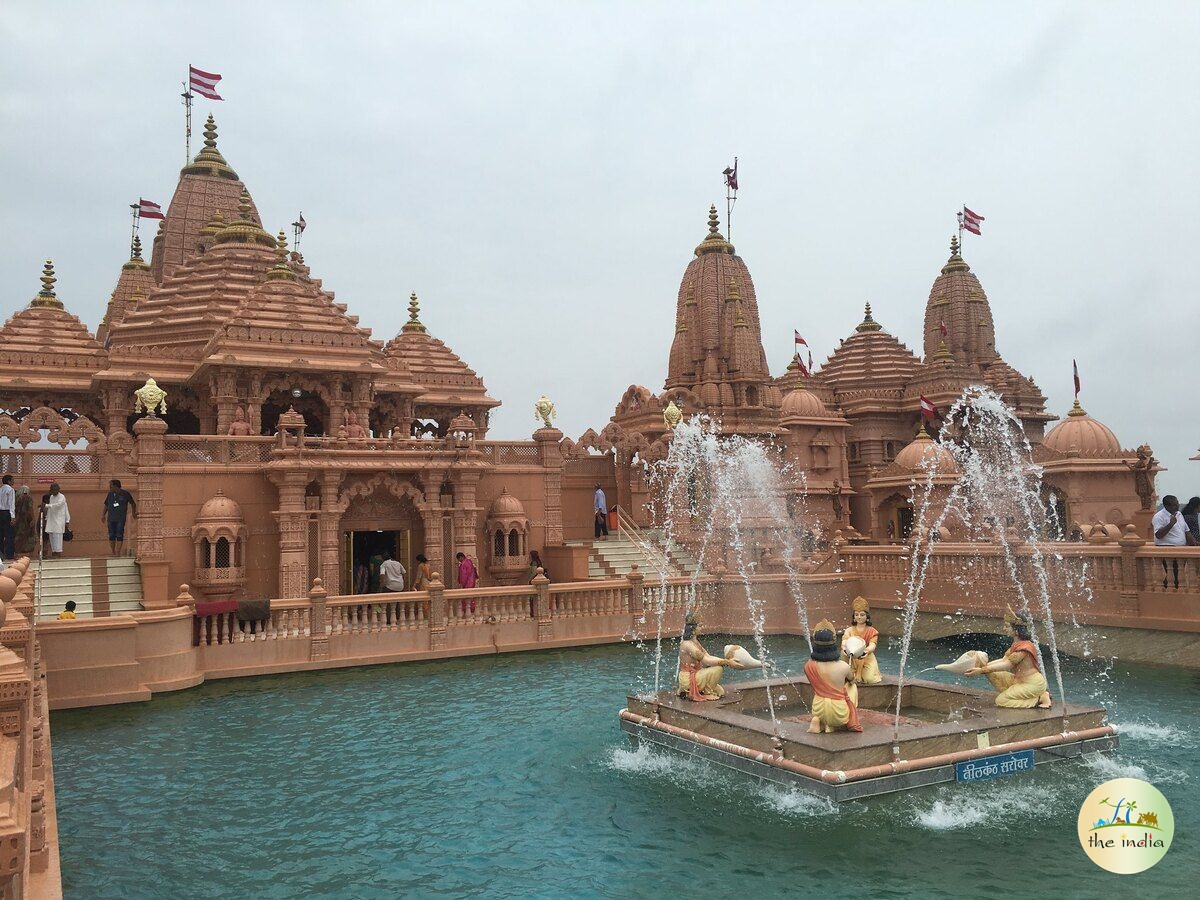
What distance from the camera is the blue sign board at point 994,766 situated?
36.3 feet

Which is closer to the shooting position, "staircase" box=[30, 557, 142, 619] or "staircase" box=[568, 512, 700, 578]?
"staircase" box=[30, 557, 142, 619]

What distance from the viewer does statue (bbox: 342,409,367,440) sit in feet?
92.9

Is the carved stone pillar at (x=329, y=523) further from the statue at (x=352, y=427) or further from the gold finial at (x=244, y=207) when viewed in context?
the gold finial at (x=244, y=207)

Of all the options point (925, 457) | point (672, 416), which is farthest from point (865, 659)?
point (925, 457)

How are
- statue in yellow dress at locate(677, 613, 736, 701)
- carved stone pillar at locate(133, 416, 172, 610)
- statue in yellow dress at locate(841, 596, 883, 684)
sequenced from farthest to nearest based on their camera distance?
carved stone pillar at locate(133, 416, 172, 610)
statue in yellow dress at locate(841, 596, 883, 684)
statue in yellow dress at locate(677, 613, 736, 701)

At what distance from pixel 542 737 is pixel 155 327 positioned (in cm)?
2608

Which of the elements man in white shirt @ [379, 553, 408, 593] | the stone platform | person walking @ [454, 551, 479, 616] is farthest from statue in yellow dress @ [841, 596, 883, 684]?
man in white shirt @ [379, 553, 408, 593]

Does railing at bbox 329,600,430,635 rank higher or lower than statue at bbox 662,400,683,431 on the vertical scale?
lower

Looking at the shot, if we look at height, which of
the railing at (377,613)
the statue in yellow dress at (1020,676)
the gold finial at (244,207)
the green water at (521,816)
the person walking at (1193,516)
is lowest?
the green water at (521,816)

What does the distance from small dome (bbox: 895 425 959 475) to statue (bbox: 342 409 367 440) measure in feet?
66.8

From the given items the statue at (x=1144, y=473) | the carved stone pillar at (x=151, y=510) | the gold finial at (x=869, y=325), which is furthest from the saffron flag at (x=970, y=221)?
the carved stone pillar at (x=151, y=510)

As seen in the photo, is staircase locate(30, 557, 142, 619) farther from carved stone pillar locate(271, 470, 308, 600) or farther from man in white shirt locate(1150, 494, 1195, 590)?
man in white shirt locate(1150, 494, 1195, 590)

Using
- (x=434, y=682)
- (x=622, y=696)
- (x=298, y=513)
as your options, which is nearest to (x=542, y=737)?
(x=622, y=696)

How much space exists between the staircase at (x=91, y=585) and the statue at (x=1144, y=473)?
29.6m
